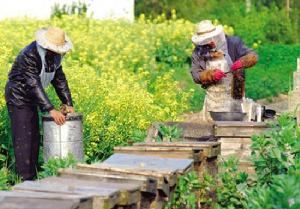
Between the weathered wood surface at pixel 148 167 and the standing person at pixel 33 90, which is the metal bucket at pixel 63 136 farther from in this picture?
the weathered wood surface at pixel 148 167

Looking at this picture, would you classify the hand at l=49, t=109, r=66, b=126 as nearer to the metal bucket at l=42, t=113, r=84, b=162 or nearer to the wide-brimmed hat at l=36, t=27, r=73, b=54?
the metal bucket at l=42, t=113, r=84, b=162

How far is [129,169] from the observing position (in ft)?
25.9

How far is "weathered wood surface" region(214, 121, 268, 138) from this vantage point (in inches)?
433

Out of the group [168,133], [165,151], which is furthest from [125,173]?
[168,133]

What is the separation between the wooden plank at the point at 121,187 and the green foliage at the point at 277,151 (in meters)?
1.18

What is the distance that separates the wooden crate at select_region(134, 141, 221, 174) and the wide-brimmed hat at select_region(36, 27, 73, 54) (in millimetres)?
1792

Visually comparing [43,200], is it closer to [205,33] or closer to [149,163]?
[149,163]

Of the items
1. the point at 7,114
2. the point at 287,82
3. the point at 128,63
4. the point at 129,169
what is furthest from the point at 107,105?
the point at 287,82

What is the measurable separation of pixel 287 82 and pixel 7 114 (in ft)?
43.4

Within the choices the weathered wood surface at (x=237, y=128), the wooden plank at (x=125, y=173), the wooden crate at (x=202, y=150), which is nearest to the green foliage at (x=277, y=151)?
the wooden crate at (x=202, y=150)

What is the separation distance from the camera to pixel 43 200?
6434 mm

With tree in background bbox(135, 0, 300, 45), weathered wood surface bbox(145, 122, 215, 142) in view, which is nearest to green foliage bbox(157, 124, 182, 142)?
weathered wood surface bbox(145, 122, 215, 142)

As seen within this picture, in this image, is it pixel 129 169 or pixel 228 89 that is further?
pixel 228 89

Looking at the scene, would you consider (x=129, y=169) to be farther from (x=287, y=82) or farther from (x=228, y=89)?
(x=287, y=82)
